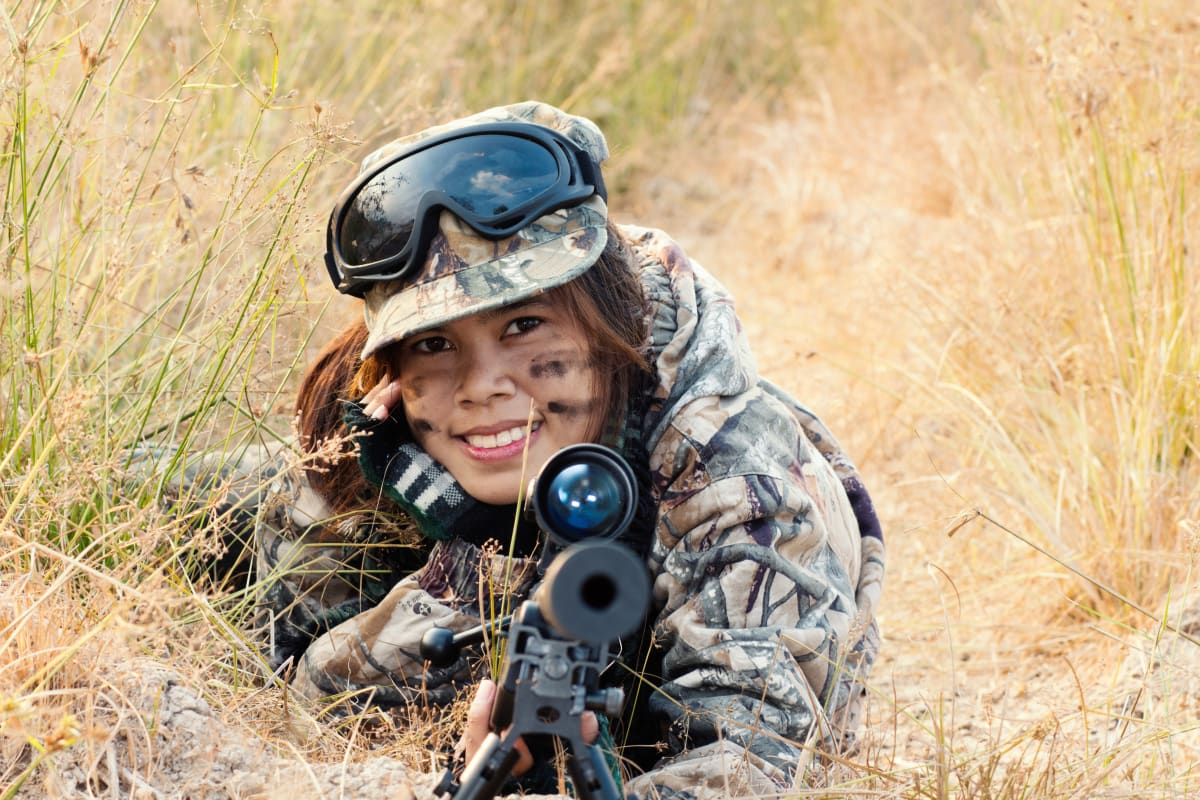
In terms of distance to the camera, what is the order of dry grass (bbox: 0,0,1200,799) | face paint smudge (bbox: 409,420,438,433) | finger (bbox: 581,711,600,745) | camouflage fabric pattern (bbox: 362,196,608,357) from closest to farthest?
finger (bbox: 581,711,600,745) < dry grass (bbox: 0,0,1200,799) < camouflage fabric pattern (bbox: 362,196,608,357) < face paint smudge (bbox: 409,420,438,433)

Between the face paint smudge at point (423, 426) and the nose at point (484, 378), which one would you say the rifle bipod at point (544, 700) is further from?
the face paint smudge at point (423, 426)

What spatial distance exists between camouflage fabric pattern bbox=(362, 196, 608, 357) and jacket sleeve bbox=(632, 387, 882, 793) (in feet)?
1.10

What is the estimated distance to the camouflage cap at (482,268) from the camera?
2252mm

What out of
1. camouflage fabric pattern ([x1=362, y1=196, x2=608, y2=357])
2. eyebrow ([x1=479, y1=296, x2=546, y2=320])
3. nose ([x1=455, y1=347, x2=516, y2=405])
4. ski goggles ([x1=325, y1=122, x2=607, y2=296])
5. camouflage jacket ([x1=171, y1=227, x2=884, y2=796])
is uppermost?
ski goggles ([x1=325, y1=122, x2=607, y2=296])

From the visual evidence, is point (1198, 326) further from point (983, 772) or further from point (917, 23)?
point (917, 23)

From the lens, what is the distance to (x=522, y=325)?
240 centimetres

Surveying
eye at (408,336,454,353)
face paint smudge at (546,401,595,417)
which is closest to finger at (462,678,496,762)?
face paint smudge at (546,401,595,417)

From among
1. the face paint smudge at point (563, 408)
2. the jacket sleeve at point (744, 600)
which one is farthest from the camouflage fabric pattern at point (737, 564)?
the face paint smudge at point (563, 408)

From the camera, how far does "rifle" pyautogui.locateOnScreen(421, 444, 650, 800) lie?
4.34 ft

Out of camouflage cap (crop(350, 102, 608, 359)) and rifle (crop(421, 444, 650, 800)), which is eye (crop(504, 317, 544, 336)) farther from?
rifle (crop(421, 444, 650, 800))

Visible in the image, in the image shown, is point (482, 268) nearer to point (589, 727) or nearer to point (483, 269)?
point (483, 269)

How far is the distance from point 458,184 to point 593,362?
0.39 m

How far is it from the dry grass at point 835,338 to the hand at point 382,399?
17 centimetres

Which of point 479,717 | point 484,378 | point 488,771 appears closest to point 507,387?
point 484,378
